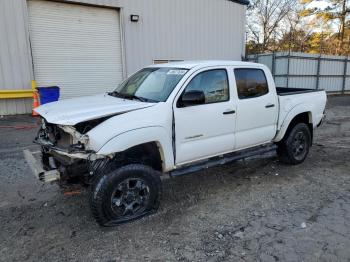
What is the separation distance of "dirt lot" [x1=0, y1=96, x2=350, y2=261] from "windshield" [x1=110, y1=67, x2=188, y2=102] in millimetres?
1531

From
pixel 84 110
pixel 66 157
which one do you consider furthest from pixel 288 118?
pixel 66 157

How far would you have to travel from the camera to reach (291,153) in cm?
586

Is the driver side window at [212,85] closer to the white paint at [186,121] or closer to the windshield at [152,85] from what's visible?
the white paint at [186,121]

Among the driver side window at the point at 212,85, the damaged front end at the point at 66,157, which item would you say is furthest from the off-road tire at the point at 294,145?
the damaged front end at the point at 66,157

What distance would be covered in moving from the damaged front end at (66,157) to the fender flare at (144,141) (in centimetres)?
17

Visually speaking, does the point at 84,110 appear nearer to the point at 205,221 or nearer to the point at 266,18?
the point at 205,221

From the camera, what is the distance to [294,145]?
19.4 feet

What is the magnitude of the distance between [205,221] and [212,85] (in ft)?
6.34

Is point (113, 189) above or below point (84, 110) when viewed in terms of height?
below

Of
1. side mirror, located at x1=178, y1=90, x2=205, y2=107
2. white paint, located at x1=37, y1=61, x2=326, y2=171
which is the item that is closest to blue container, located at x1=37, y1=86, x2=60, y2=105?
white paint, located at x1=37, y1=61, x2=326, y2=171

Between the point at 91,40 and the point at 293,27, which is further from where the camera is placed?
the point at 293,27

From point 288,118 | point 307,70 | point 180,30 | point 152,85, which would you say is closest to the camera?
point 152,85

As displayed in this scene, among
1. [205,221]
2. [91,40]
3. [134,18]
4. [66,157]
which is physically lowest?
[205,221]

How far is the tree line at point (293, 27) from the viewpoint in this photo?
3206cm
